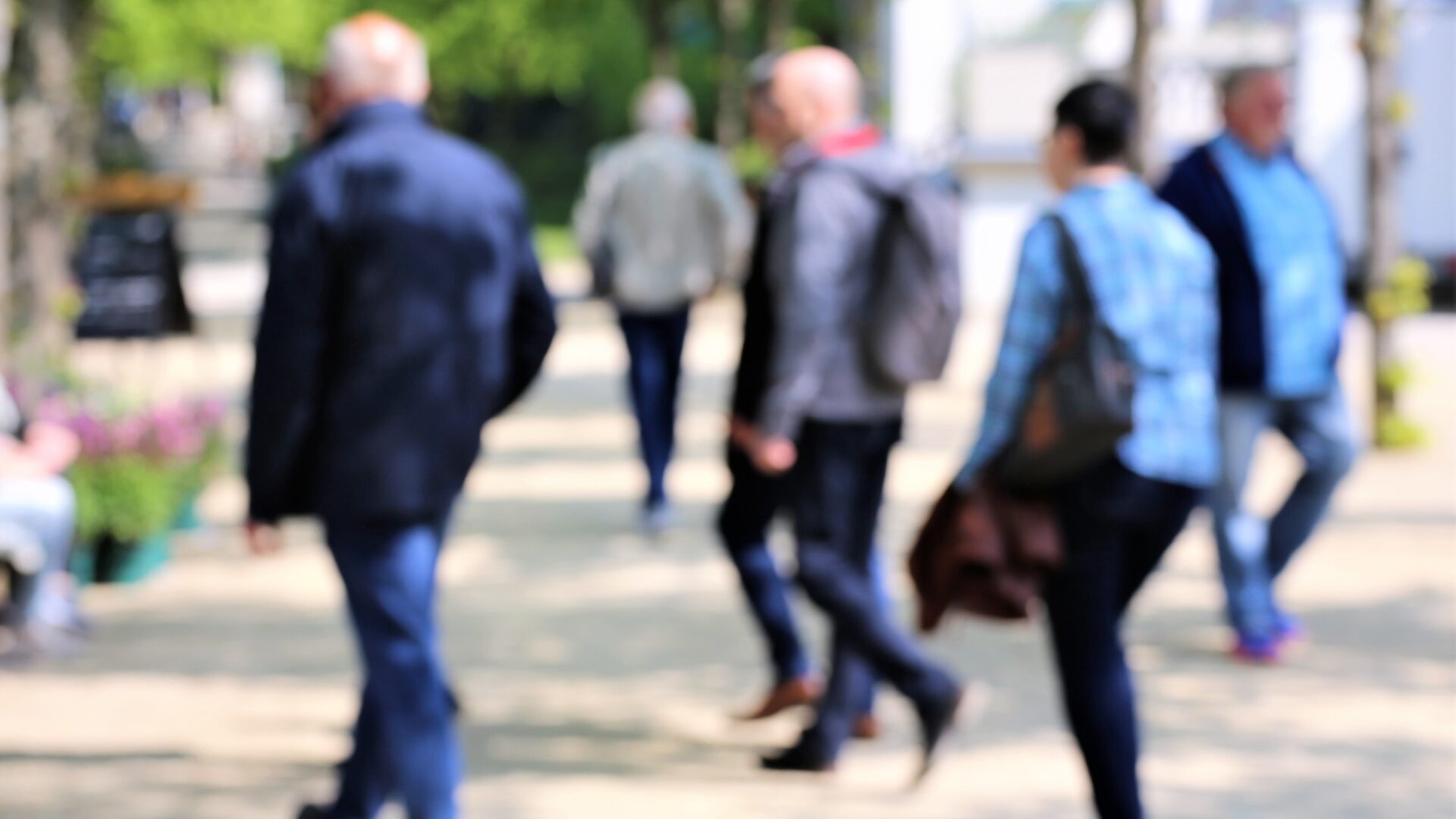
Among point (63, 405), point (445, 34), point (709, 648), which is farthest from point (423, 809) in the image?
point (445, 34)

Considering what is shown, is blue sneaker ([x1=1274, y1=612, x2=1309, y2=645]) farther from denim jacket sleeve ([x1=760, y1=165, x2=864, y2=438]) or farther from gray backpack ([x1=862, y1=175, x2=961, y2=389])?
denim jacket sleeve ([x1=760, y1=165, x2=864, y2=438])

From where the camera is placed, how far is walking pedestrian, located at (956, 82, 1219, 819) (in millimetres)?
4996

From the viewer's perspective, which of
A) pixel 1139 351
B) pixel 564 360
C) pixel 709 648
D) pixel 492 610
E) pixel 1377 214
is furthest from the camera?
pixel 564 360

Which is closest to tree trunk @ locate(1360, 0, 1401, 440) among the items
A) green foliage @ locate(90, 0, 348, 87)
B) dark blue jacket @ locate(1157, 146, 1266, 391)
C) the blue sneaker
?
the blue sneaker

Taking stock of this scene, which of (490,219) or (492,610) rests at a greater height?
(490,219)

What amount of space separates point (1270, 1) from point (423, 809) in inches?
1128

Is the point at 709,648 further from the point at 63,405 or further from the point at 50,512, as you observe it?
the point at 63,405

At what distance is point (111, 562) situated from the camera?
9.34m

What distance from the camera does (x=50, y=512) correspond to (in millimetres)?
7668

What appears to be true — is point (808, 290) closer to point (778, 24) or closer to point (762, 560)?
point (762, 560)

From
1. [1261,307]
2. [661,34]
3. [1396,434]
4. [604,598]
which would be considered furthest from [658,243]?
[661,34]

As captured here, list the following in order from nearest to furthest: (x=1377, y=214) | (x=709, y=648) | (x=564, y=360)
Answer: (x=709, y=648) → (x=1377, y=214) → (x=564, y=360)

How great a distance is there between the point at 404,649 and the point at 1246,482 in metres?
3.36

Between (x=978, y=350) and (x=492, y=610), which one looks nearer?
(x=492, y=610)
